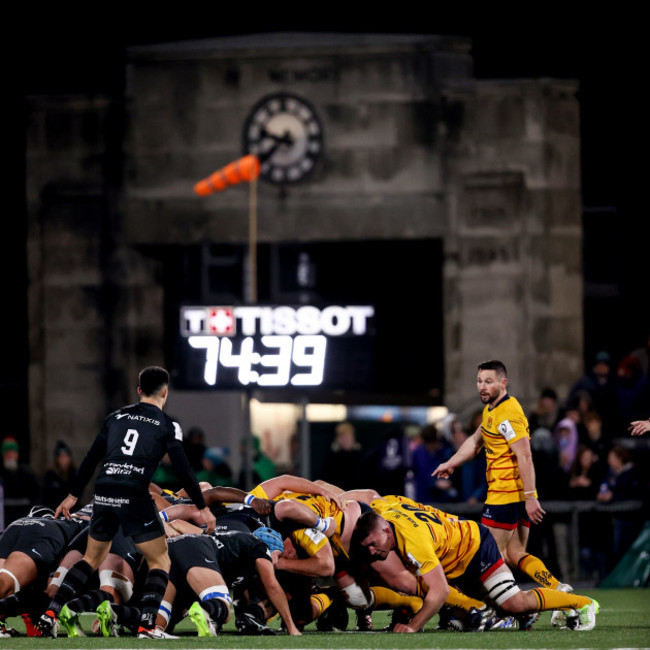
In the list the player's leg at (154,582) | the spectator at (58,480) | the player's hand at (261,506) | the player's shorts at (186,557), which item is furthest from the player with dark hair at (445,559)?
the spectator at (58,480)

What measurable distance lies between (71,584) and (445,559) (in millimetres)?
2600

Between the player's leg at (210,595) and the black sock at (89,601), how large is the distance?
0.68 meters

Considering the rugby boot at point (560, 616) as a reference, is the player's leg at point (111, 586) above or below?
above

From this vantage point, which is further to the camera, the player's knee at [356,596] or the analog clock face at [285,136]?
the analog clock face at [285,136]

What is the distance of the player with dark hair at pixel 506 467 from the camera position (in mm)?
12109

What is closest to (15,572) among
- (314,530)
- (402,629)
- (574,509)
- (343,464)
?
(314,530)

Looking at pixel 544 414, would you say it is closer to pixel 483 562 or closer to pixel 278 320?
pixel 278 320

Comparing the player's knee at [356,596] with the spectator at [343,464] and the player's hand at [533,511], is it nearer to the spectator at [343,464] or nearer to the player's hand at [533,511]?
the player's hand at [533,511]

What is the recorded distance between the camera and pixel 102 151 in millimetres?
27109

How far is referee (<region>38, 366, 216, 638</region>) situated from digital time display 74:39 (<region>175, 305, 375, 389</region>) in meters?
6.49

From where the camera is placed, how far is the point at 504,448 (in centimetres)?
1228

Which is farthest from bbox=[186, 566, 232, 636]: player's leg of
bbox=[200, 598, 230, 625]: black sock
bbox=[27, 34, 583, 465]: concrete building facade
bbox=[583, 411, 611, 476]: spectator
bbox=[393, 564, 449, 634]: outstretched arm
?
bbox=[27, 34, 583, 465]: concrete building facade

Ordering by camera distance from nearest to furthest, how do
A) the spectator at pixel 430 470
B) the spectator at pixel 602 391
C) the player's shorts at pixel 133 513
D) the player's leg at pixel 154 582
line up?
the player's shorts at pixel 133 513 < the player's leg at pixel 154 582 < the spectator at pixel 430 470 < the spectator at pixel 602 391

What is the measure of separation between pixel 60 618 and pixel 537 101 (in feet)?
54.3
